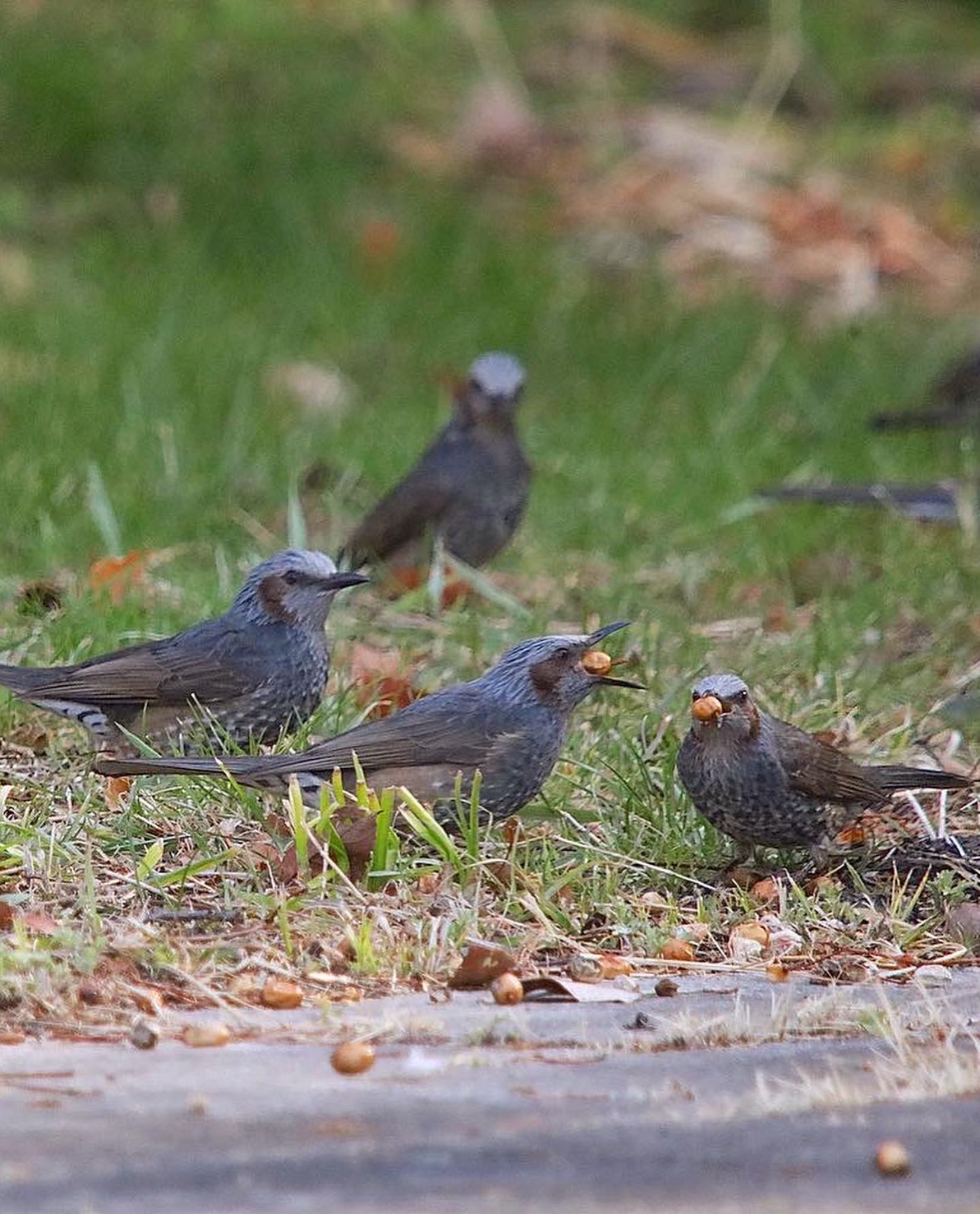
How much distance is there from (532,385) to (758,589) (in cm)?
318

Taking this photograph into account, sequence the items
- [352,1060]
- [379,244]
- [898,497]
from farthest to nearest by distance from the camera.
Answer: [379,244]
[898,497]
[352,1060]

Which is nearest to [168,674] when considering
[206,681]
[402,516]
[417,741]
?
[206,681]

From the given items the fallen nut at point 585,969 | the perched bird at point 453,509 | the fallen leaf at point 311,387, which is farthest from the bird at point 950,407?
the fallen nut at point 585,969

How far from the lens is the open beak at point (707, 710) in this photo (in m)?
5.12

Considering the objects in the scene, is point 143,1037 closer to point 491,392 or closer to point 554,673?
point 554,673

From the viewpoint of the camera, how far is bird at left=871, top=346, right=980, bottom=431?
9.53m

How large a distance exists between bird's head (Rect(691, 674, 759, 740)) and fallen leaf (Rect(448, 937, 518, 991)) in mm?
1105

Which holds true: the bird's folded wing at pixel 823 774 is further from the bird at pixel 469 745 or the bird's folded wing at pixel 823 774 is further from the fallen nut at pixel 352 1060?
the fallen nut at pixel 352 1060

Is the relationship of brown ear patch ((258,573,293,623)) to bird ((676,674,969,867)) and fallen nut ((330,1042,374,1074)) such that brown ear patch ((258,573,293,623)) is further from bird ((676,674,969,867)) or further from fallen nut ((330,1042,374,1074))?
fallen nut ((330,1042,374,1074))

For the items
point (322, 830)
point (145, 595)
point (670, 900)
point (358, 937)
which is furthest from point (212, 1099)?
point (145, 595)

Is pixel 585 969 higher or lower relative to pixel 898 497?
higher

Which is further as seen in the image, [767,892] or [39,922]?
[767,892]

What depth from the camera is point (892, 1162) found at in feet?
9.94

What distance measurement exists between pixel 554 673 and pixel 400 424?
4286mm
